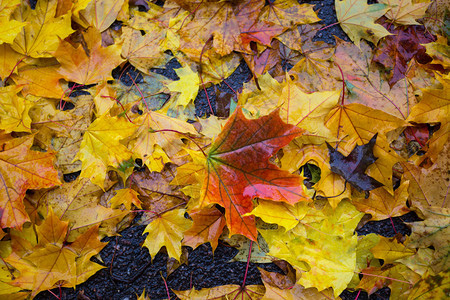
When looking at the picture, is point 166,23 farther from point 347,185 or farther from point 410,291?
point 410,291

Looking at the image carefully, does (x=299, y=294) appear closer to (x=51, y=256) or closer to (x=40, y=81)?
(x=51, y=256)

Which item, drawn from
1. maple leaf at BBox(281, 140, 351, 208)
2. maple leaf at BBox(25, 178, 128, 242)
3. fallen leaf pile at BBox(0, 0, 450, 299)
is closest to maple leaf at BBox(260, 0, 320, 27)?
fallen leaf pile at BBox(0, 0, 450, 299)

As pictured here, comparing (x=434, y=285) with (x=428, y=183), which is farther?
(x=428, y=183)

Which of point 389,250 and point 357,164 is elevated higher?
point 357,164

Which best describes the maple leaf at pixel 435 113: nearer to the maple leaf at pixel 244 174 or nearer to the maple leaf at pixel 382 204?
the maple leaf at pixel 382 204

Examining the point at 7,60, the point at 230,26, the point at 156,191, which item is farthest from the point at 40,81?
the point at 230,26

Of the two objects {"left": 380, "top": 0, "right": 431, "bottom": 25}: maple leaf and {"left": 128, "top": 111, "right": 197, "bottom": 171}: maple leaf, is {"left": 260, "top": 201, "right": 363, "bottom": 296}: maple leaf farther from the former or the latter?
{"left": 380, "top": 0, "right": 431, "bottom": 25}: maple leaf

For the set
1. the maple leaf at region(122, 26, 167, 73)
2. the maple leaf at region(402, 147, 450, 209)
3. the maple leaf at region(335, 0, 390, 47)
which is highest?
the maple leaf at region(335, 0, 390, 47)

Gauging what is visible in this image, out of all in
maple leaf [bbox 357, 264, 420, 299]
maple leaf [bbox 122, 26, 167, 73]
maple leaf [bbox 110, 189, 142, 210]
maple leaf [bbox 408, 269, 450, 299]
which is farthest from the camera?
maple leaf [bbox 122, 26, 167, 73]
